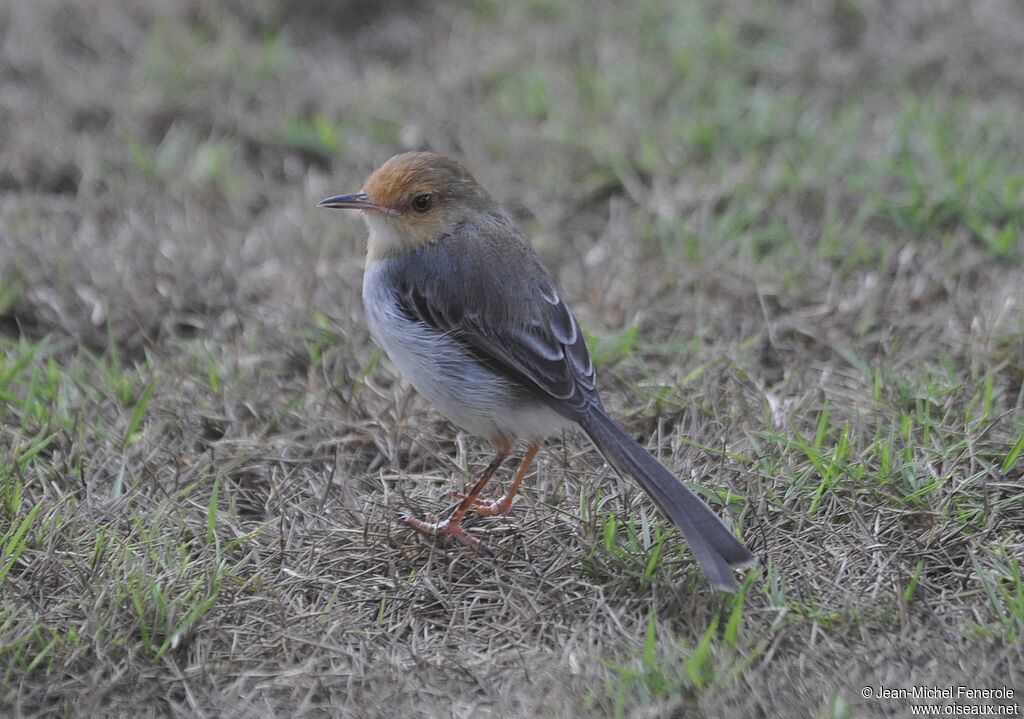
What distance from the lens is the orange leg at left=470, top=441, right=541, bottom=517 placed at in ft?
13.6

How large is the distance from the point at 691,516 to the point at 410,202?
1.70 meters

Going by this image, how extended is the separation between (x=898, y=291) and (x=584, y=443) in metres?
1.89

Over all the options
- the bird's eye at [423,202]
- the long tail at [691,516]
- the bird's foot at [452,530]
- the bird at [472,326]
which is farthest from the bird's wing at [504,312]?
the bird's foot at [452,530]

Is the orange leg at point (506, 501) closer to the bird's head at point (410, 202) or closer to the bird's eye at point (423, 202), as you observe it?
the bird's head at point (410, 202)

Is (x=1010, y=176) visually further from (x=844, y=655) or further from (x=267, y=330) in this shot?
(x=267, y=330)

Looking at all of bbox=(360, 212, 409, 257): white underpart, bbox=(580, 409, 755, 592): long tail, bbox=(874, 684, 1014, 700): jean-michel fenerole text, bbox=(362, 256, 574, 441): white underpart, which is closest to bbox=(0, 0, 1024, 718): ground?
bbox=(874, 684, 1014, 700): jean-michel fenerole text

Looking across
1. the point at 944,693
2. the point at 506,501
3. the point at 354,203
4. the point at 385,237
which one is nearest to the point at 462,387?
the point at 506,501

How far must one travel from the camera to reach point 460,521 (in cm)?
407

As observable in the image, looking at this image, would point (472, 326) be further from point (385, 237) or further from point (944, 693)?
point (944, 693)

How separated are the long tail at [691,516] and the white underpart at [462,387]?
406mm

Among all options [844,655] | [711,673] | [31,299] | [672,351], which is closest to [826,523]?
[844,655]

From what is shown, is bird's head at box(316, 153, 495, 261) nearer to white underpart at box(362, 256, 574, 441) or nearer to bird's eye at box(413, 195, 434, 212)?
bird's eye at box(413, 195, 434, 212)

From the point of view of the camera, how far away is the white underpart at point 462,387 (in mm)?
4070

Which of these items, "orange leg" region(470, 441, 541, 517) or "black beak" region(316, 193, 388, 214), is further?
"black beak" region(316, 193, 388, 214)
